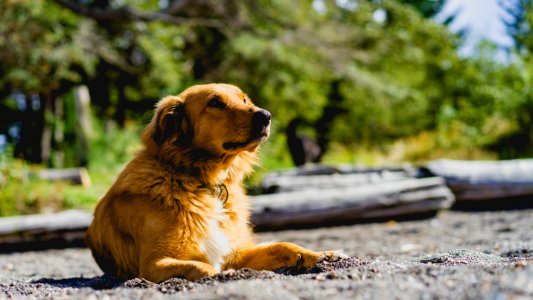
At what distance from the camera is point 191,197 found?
3.92 meters

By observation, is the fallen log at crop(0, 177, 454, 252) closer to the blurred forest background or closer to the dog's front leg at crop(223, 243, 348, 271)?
the blurred forest background

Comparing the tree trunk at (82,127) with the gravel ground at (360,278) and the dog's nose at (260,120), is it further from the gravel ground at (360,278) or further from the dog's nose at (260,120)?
the dog's nose at (260,120)

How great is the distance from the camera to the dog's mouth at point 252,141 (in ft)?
13.1

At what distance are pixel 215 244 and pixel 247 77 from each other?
18375mm

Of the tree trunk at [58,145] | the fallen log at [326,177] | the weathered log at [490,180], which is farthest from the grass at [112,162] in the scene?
the weathered log at [490,180]

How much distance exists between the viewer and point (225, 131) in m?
4.04

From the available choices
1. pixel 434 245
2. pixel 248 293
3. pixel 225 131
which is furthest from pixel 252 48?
pixel 248 293

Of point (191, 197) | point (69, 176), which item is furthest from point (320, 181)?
point (191, 197)

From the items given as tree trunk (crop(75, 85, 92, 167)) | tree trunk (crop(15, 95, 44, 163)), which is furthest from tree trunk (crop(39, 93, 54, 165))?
tree trunk (crop(75, 85, 92, 167))

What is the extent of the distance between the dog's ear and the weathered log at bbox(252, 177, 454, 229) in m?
4.07

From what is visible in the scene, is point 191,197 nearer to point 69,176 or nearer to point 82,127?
point 69,176

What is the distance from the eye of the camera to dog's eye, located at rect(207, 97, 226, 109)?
412 centimetres

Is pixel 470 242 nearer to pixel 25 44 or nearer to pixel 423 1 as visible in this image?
pixel 25 44

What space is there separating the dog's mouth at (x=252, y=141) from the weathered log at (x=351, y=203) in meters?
4.11
